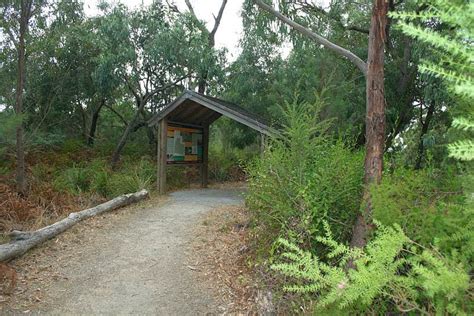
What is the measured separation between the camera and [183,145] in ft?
38.0

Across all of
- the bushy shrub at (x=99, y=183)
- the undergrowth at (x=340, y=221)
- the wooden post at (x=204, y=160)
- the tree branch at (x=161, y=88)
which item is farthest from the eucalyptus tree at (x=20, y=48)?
the undergrowth at (x=340, y=221)

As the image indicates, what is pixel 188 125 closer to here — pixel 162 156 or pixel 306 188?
pixel 162 156

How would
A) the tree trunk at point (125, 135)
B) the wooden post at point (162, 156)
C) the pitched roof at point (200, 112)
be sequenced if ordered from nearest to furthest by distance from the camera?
the pitched roof at point (200, 112), the wooden post at point (162, 156), the tree trunk at point (125, 135)

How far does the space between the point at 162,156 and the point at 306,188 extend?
7.11 meters

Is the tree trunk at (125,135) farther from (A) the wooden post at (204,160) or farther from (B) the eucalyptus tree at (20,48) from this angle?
(B) the eucalyptus tree at (20,48)

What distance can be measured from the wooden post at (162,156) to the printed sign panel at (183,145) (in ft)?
0.68

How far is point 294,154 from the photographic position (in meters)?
4.48

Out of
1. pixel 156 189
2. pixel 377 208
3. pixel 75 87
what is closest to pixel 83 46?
pixel 75 87

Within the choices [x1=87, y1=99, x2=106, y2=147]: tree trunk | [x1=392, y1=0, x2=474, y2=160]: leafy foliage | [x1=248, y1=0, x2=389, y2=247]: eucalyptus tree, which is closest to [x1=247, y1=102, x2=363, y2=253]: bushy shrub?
[x1=248, y1=0, x2=389, y2=247]: eucalyptus tree

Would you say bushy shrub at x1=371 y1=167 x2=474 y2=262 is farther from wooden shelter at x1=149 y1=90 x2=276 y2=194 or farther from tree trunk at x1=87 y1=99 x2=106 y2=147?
tree trunk at x1=87 y1=99 x2=106 y2=147

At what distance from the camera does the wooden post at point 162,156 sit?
10445 mm

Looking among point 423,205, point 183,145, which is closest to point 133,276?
point 423,205

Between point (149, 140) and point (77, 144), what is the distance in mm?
2788

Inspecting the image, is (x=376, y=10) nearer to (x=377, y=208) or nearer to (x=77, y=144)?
(x=377, y=208)
